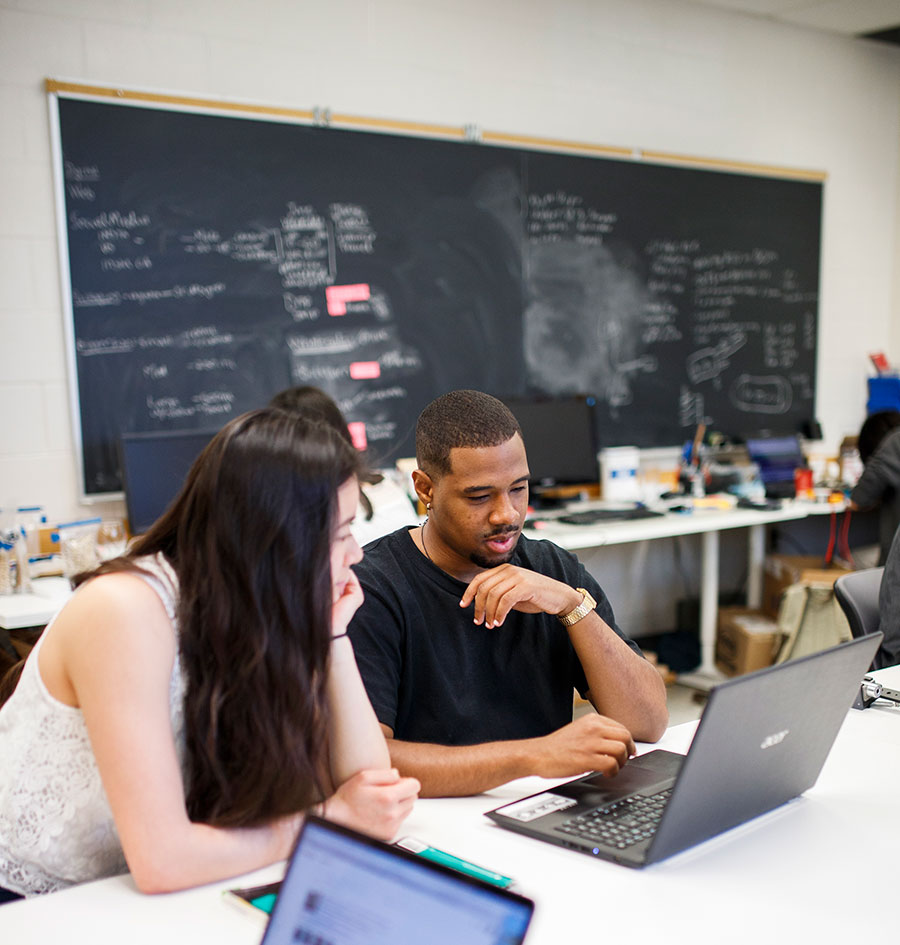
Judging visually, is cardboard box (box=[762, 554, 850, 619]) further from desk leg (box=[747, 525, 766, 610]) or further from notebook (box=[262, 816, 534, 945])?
notebook (box=[262, 816, 534, 945])

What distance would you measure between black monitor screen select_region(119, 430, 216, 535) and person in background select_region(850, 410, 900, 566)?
2582 millimetres

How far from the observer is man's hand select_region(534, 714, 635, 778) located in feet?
4.37

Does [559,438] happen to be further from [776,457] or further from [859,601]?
[859,601]

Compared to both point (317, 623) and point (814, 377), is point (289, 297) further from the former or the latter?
point (814, 377)

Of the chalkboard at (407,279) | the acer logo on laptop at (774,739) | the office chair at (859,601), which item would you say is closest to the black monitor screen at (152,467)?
the chalkboard at (407,279)

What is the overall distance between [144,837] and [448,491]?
2.55 ft

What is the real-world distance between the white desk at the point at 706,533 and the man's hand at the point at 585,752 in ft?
6.71

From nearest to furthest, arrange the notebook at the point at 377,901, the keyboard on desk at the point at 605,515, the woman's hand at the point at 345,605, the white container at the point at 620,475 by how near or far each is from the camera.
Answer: the notebook at the point at 377,901, the woman's hand at the point at 345,605, the keyboard on desk at the point at 605,515, the white container at the point at 620,475

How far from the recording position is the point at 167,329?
3.35m

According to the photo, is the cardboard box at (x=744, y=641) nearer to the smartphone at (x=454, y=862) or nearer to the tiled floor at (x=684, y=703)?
the tiled floor at (x=684, y=703)

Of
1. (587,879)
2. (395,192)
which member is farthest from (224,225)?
(587,879)

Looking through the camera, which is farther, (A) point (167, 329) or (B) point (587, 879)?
(A) point (167, 329)

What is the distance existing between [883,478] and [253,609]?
3.41 metres

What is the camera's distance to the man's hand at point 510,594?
4.87ft
